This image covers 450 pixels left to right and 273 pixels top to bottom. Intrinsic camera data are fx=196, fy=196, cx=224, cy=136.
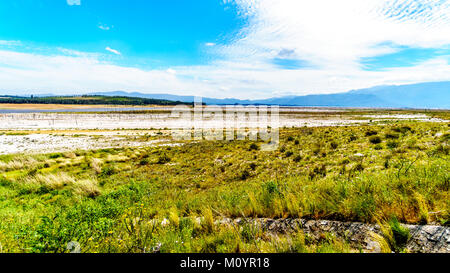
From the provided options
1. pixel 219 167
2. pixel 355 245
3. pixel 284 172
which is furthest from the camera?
pixel 219 167

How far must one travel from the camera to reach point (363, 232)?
3066 mm

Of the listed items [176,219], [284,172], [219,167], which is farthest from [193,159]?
[176,219]

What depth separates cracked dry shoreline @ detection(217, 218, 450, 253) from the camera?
8.35 ft

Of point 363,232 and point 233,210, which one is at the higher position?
point 363,232

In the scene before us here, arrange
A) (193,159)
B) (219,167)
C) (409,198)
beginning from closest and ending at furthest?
(409,198) < (219,167) < (193,159)

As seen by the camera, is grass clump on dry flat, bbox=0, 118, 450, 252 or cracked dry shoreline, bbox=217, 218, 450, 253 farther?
grass clump on dry flat, bbox=0, 118, 450, 252

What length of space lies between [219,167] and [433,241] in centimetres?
1221

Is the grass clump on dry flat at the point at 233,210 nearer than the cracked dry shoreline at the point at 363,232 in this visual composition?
No

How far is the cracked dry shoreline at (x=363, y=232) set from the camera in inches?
100

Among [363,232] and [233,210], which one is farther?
[233,210]
